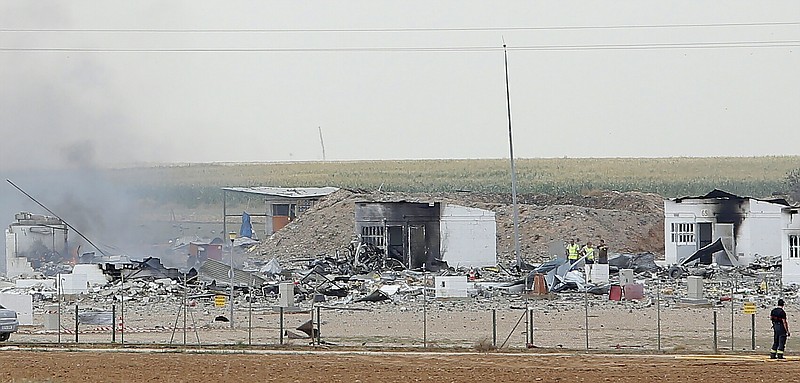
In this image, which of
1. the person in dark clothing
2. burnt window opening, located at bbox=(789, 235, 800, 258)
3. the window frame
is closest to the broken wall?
the window frame

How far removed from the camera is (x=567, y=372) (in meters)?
27.2

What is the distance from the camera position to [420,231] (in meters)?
64.7

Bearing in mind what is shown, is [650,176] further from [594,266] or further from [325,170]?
[594,266]

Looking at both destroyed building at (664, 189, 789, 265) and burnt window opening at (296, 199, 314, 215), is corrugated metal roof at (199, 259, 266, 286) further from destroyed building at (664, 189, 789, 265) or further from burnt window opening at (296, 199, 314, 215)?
burnt window opening at (296, 199, 314, 215)

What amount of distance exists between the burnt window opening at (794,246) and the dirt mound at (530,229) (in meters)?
20.8

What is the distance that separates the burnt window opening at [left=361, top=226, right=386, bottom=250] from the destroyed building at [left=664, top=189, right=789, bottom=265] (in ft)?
43.4

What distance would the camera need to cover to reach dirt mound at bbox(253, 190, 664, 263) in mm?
75375

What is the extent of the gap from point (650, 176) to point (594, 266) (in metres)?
79.8

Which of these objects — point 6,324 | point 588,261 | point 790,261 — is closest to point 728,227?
point 588,261

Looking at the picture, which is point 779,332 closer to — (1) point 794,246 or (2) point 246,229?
(1) point 794,246

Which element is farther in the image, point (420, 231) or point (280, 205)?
point (280, 205)

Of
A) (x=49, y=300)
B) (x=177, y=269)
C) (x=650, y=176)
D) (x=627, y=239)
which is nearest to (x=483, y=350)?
(x=49, y=300)

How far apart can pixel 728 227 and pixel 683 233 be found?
2.24m

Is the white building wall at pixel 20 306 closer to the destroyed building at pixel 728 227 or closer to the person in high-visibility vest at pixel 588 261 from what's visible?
the person in high-visibility vest at pixel 588 261
